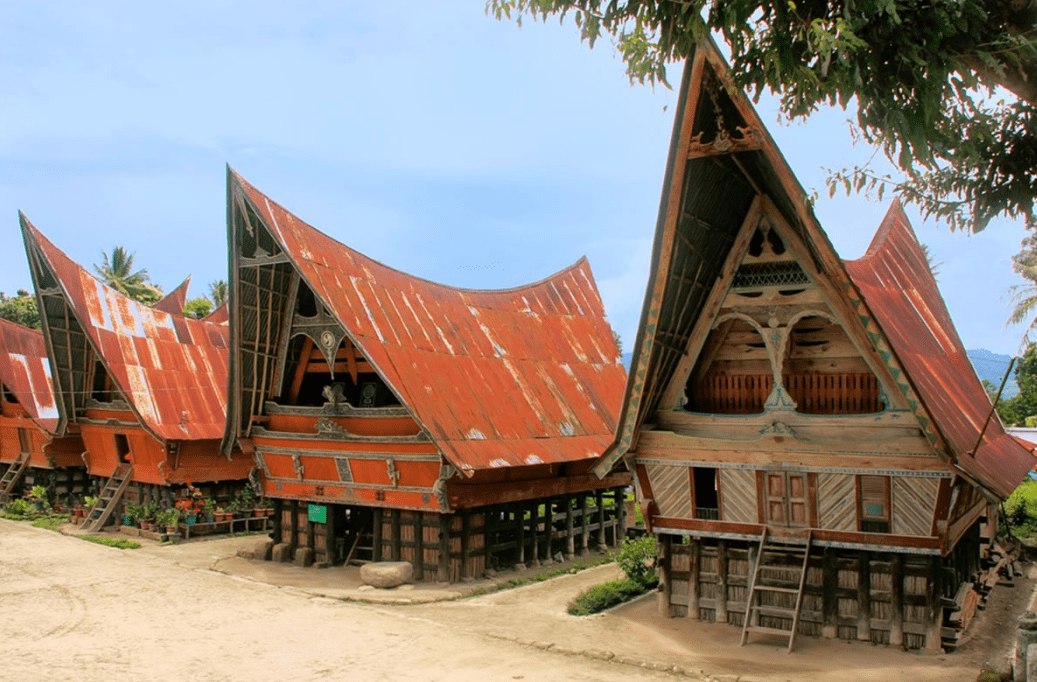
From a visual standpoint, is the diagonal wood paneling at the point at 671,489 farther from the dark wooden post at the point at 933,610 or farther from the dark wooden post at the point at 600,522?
the dark wooden post at the point at 600,522

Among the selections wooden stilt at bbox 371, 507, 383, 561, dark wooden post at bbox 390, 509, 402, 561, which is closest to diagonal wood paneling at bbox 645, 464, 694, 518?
dark wooden post at bbox 390, 509, 402, 561

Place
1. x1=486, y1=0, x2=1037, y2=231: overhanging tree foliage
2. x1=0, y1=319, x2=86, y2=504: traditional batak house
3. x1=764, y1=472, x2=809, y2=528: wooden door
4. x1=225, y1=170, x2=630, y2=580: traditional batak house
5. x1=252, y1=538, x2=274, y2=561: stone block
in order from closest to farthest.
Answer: x1=486, y1=0, x2=1037, y2=231: overhanging tree foliage, x1=764, y1=472, x2=809, y2=528: wooden door, x1=225, y1=170, x2=630, y2=580: traditional batak house, x1=252, y1=538, x2=274, y2=561: stone block, x1=0, y1=319, x2=86, y2=504: traditional batak house

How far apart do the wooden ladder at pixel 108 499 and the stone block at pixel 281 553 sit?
7.99 metres

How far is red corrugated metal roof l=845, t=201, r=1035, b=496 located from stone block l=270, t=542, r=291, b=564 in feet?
46.7

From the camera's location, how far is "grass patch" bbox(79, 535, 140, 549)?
74.5 feet

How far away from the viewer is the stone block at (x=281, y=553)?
810 inches

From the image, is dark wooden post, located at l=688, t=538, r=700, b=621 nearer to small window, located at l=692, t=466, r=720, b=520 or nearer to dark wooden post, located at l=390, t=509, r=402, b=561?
small window, located at l=692, t=466, r=720, b=520

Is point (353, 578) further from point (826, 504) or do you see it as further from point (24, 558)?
point (826, 504)

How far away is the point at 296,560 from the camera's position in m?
20.2

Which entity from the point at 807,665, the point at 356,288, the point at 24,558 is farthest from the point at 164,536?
the point at 807,665

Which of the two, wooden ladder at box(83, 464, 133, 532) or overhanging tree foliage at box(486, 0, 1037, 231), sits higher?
overhanging tree foliage at box(486, 0, 1037, 231)

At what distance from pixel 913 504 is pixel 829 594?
1952 mm

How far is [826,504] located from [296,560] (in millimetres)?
12580

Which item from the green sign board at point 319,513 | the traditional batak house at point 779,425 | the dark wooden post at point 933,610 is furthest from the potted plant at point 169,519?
the dark wooden post at point 933,610
